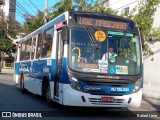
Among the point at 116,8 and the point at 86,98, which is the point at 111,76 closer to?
the point at 86,98

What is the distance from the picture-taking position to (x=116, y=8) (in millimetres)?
23703

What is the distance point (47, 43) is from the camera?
44.1 feet

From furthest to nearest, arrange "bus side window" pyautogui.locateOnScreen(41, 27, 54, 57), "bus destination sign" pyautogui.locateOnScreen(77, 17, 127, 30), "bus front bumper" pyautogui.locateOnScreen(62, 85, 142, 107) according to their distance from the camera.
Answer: "bus side window" pyautogui.locateOnScreen(41, 27, 54, 57), "bus destination sign" pyautogui.locateOnScreen(77, 17, 127, 30), "bus front bumper" pyautogui.locateOnScreen(62, 85, 142, 107)

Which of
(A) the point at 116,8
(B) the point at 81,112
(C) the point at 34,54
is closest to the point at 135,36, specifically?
(B) the point at 81,112

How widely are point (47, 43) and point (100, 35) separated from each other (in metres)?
2.90

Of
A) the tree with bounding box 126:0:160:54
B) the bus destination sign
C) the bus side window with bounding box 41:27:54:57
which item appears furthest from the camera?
the tree with bounding box 126:0:160:54

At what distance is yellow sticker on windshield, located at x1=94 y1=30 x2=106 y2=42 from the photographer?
437 inches

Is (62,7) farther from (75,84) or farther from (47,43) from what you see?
(75,84)

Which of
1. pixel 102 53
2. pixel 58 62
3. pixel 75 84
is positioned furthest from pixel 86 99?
pixel 58 62

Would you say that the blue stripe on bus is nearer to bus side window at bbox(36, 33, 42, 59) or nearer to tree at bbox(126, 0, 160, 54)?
bus side window at bbox(36, 33, 42, 59)

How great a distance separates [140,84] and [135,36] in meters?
1.53

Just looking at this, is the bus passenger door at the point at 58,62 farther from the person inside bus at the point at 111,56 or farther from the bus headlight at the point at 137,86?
the bus headlight at the point at 137,86

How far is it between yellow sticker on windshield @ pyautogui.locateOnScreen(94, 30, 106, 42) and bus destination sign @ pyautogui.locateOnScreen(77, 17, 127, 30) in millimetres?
276

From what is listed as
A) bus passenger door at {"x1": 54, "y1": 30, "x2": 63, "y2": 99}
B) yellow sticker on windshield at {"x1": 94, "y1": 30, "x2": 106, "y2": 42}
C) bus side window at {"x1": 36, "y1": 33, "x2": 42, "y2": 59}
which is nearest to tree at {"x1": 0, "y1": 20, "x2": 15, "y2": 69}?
bus side window at {"x1": 36, "y1": 33, "x2": 42, "y2": 59}
